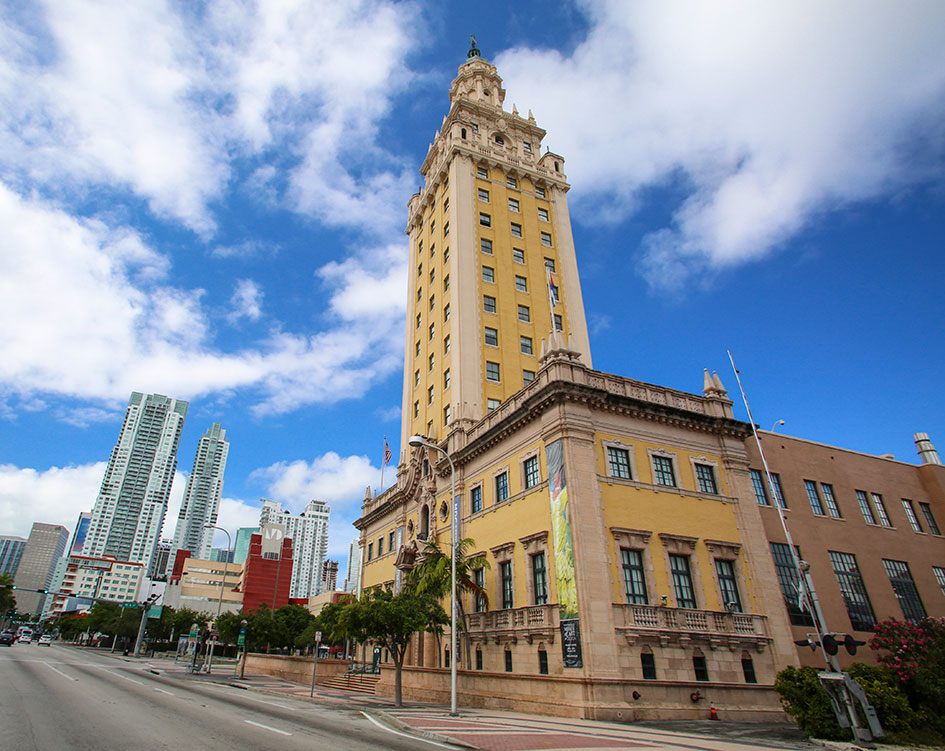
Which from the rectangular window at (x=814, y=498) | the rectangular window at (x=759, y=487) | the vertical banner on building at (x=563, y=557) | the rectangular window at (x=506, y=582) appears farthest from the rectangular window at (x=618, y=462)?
the rectangular window at (x=814, y=498)

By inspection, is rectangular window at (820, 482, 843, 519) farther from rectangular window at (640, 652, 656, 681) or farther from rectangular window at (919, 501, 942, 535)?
rectangular window at (640, 652, 656, 681)

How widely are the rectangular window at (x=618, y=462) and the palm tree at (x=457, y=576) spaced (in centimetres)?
882

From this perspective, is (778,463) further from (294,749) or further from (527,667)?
(294,749)

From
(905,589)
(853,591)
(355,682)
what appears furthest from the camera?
(355,682)

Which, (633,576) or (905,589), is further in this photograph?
(905,589)

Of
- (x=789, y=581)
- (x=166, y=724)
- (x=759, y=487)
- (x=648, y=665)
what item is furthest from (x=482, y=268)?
(x=166, y=724)

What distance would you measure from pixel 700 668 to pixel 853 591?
13.8 metres

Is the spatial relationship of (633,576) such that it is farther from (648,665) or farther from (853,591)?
(853,591)

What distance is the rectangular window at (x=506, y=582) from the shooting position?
97.7 feet

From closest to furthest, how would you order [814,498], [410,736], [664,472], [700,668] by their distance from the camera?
[410,736]
[700,668]
[664,472]
[814,498]

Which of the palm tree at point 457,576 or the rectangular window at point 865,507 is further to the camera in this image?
the rectangular window at point 865,507

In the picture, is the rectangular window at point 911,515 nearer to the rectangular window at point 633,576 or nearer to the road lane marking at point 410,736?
the rectangular window at point 633,576

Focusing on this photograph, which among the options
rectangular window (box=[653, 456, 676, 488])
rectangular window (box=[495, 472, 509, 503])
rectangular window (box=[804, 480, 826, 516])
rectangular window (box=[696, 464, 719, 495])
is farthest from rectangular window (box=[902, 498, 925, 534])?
rectangular window (box=[495, 472, 509, 503])

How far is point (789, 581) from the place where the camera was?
3045 centimetres
